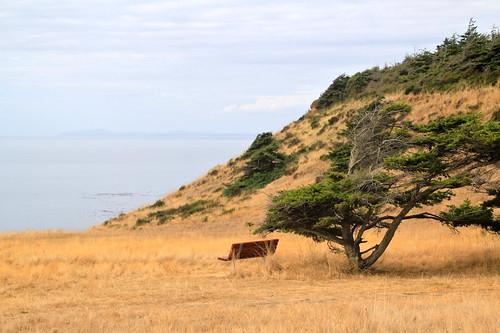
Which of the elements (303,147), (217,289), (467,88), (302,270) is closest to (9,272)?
(217,289)

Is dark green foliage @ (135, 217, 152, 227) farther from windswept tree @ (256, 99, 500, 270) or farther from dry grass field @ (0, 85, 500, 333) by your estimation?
windswept tree @ (256, 99, 500, 270)

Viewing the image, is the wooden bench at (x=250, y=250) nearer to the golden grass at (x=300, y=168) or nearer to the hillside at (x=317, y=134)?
the golden grass at (x=300, y=168)

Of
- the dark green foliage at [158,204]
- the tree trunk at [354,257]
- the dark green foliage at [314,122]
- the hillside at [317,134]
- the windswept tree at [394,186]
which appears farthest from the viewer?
the dark green foliage at [314,122]

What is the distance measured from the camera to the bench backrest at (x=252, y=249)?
14180 millimetres

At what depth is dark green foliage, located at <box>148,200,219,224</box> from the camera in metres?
37.3

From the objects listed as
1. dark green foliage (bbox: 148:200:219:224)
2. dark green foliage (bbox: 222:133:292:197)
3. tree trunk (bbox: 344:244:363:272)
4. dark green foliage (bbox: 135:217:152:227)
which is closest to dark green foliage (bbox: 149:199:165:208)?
dark green foliage (bbox: 148:200:219:224)

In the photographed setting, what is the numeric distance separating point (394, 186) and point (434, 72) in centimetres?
3164

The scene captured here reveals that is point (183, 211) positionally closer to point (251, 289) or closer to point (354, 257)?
point (354, 257)

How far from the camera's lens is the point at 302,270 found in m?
13.9

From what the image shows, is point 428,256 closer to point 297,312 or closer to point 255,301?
point 255,301

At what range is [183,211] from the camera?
3862cm

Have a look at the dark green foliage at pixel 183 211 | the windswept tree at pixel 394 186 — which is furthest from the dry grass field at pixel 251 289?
the dark green foliage at pixel 183 211

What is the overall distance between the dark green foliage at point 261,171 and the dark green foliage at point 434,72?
29.6 ft

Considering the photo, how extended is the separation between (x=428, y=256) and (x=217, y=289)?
19.8ft
